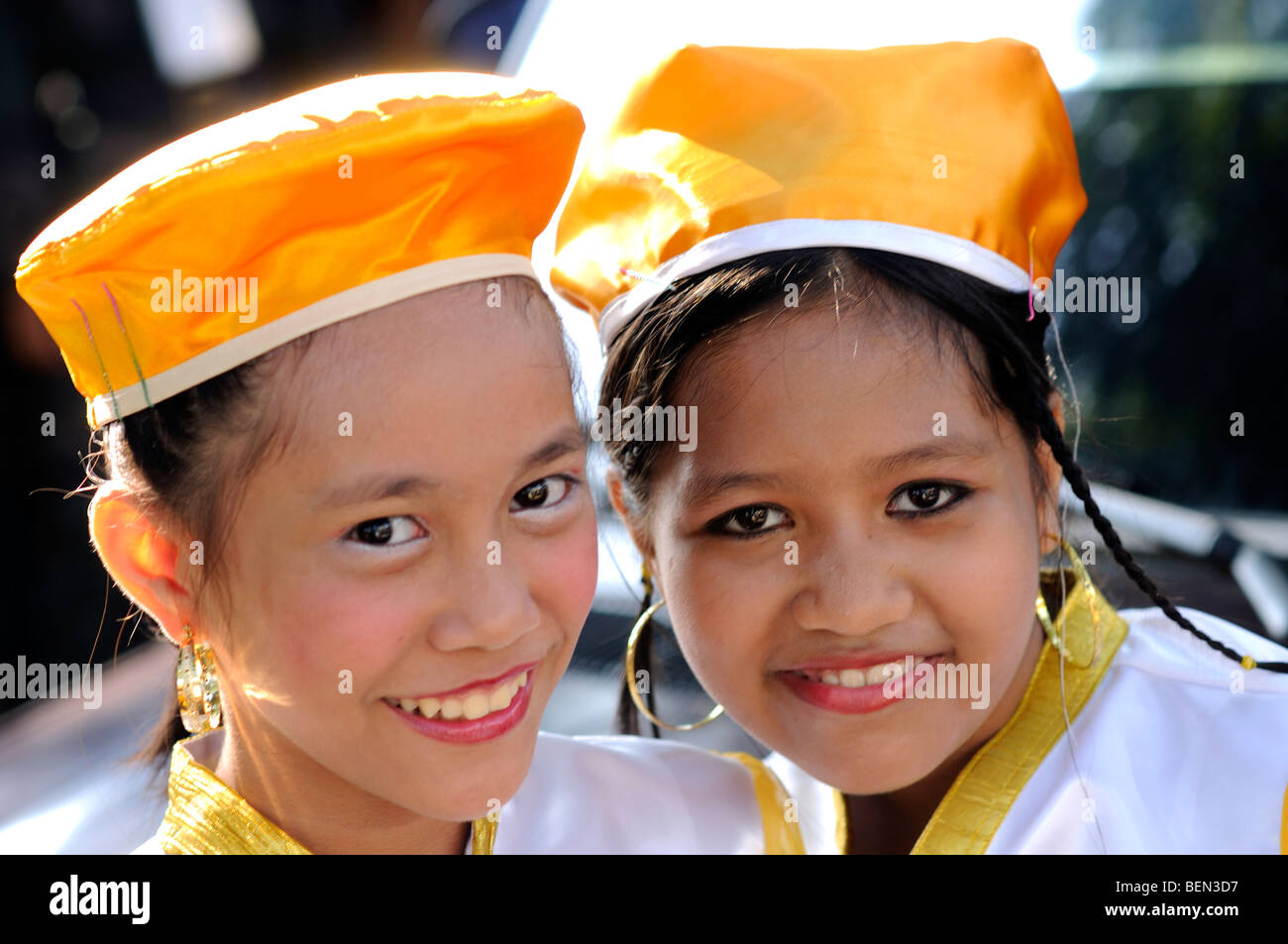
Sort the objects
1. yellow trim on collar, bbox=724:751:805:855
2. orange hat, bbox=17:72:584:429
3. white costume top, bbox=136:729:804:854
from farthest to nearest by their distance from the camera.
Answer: yellow trim on collar, bbox=724:751:805:855 → white costume top, bbox=136:729:804:854 → orange hat, bbox=17:72:584:429

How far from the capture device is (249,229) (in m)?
0.96

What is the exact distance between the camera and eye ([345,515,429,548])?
0.99 metres

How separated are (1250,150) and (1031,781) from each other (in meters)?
1.97

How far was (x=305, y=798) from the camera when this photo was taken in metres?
1.15

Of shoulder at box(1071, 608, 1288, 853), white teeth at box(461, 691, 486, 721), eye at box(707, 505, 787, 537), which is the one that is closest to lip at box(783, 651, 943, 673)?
eye at box(707, 505, 787, 537)

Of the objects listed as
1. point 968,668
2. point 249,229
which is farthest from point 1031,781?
point 249,229

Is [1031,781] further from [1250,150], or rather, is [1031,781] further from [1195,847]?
[1250,150]

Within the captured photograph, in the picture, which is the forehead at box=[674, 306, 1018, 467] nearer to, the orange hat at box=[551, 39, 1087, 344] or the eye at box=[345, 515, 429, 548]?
the orange hat at box=[551, 39, 1087, 344]

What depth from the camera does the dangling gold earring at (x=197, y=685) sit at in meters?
1.12

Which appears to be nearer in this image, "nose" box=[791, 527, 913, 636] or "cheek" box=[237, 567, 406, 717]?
"cheek" box=[237, 567, 406, 717]

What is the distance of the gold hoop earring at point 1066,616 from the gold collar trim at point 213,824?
0.89m

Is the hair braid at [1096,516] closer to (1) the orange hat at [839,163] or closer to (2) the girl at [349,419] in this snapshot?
(1) the orange hat at [839,163]

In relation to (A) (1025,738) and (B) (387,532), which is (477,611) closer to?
(B) (387,532)

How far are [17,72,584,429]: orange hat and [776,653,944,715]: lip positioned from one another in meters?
0.56
